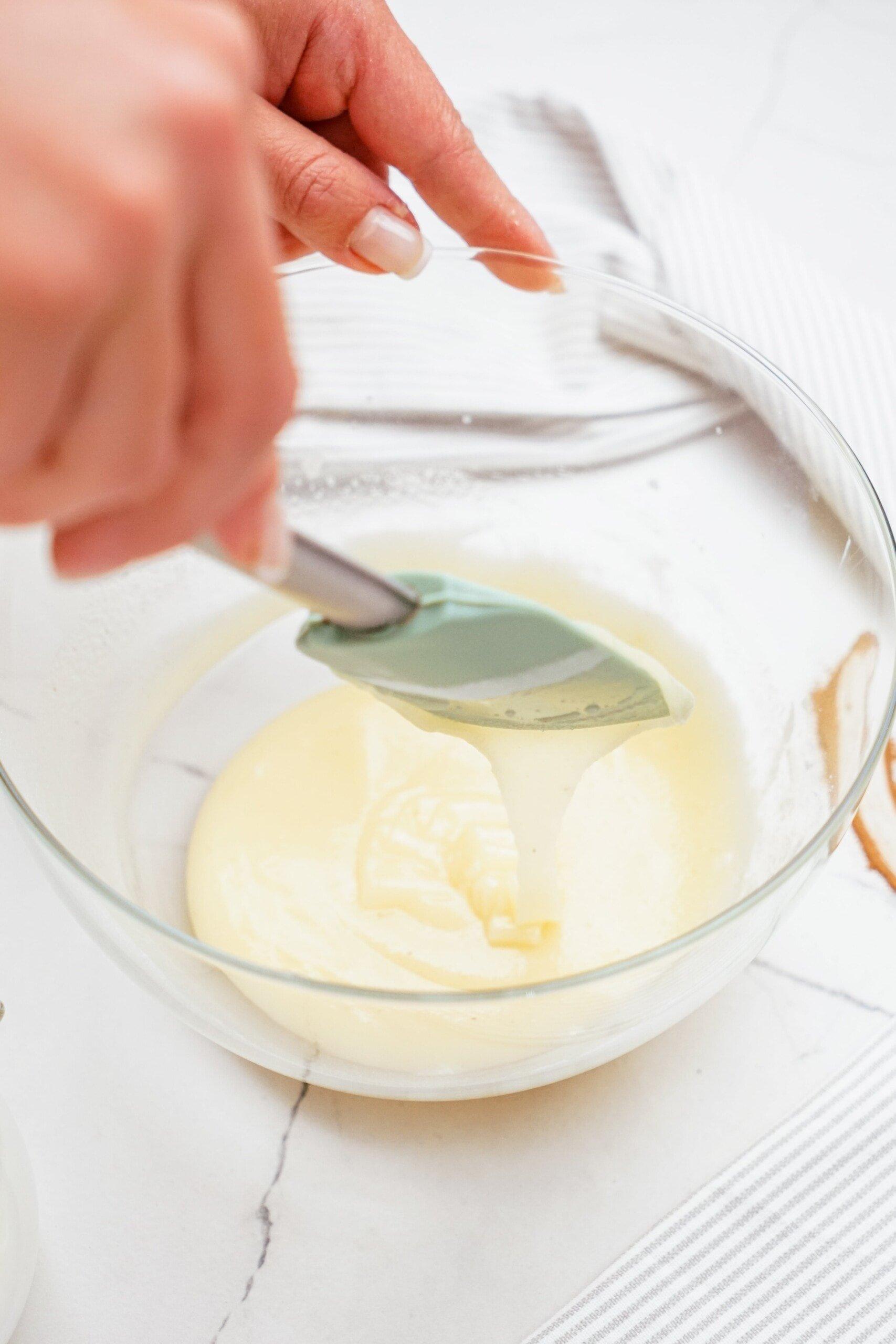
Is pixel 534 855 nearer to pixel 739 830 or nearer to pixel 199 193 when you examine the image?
pixel 739 830

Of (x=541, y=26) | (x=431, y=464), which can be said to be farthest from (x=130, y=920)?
(x=541, y=26)

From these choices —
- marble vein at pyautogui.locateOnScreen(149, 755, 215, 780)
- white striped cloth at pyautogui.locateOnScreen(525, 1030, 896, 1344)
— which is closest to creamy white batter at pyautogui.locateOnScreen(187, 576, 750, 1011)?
marble vein at pyautogui.locateOnScreen(149, 755, 215, 780)

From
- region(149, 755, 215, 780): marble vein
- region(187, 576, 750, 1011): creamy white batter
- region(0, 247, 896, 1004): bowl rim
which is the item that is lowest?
region(149, 755, 215, 780): marble vein

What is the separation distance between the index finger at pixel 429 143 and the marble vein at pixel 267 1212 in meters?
0.76

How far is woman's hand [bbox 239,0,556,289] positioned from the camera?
100cm

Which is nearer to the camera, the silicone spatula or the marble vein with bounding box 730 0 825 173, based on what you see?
the silicone spatula

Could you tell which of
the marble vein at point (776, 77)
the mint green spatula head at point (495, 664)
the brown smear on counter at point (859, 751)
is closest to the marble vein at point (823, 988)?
the brown smear on counter at point (859, 751)

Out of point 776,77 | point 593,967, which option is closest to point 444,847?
point 593,967

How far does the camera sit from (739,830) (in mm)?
1012

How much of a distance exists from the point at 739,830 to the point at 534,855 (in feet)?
0.61

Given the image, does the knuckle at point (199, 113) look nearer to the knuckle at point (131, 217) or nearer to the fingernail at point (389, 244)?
the knuckle at point (131, 217)

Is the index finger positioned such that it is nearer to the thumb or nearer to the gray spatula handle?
the thumb

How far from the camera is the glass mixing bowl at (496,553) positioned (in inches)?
32.0

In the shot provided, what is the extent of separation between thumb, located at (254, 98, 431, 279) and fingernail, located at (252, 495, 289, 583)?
1.63ft
